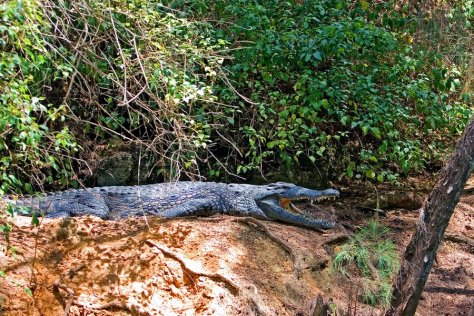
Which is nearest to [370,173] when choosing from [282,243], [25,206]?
[282,243]

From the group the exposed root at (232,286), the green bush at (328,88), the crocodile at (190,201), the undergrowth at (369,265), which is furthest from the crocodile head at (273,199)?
the exposed root at (232,286)

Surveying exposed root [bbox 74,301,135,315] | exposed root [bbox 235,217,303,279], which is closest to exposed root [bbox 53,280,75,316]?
exposed root [bbox 74,301,135,315]

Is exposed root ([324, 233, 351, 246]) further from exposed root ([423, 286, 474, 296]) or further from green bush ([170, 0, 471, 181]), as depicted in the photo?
green bush ([170, 0, 471, 181])

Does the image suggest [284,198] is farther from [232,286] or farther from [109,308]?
[109,308]

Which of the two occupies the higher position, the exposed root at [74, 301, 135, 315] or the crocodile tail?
the crocodile tail

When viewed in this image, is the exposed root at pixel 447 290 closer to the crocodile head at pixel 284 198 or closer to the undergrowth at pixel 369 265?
the undergrowth at pixel 369 265

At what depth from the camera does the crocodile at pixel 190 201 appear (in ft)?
22.6

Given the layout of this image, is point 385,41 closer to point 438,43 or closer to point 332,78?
point 332,78

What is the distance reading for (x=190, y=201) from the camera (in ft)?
23.3

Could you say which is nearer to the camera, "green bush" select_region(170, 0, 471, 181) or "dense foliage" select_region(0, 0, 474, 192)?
"dense foliage" select_region(0, 0, 474, 192)

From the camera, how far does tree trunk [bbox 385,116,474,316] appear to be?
16.4 feet

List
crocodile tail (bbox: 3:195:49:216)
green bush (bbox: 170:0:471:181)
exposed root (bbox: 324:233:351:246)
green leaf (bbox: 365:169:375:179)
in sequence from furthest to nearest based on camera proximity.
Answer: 1. green leaf (bbox: 365:169:375:179)
2. green bush (bbox: 170:0:471:181)
3. exposed root (bbox: 324:233:351:246)
4. crocodile tail (bbox: 3:195:49:216)

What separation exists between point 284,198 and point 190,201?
103 centimetres

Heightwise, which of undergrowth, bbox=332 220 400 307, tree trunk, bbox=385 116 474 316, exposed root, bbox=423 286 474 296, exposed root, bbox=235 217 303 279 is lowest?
exposed root, bbox=423 286 474 296
